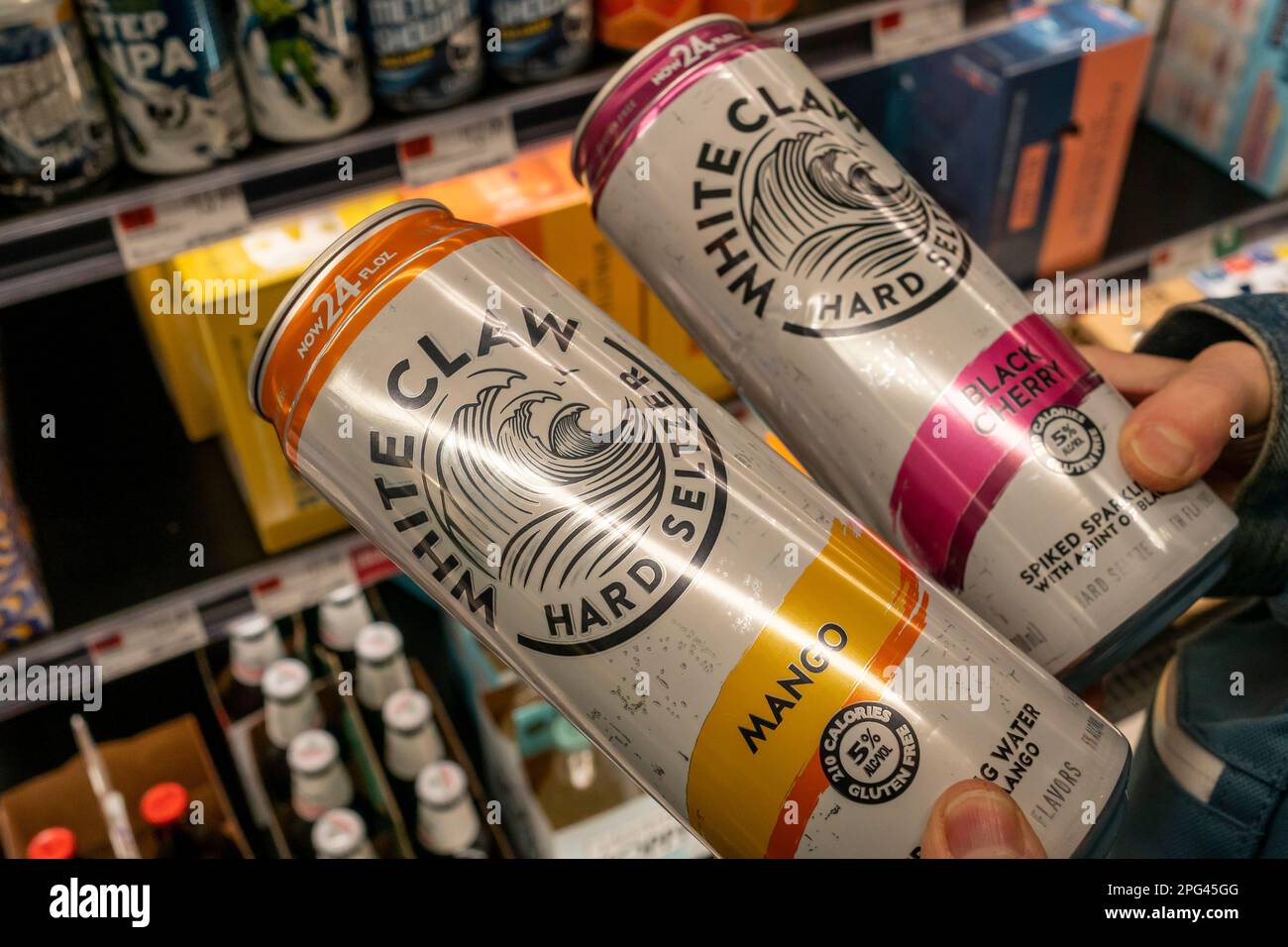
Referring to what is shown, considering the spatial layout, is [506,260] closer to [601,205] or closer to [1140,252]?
[601,205]

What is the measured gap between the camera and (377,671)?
149 cm

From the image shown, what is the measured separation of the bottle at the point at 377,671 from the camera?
1.48 m

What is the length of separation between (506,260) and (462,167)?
0.44 metres

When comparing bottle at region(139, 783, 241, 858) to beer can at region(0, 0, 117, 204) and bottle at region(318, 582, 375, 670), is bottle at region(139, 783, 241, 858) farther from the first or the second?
beer can at region(0, 0, 117, 204)

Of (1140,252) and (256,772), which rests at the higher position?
(1140,252)

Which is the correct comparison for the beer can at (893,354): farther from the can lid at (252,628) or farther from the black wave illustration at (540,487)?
the can lid at (252,628)

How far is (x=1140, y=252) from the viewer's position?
5.68 ft

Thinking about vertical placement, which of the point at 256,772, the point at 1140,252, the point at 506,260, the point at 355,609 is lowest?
the point at 256,772

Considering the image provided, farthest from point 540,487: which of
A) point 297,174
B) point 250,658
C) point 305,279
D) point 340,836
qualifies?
point 250,658

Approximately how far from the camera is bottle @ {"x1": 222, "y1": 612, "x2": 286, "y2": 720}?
1473 millimetres

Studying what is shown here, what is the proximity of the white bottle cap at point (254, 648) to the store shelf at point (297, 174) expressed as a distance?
0.54m

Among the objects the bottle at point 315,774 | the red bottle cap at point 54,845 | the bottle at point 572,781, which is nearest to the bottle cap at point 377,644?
the bottle at point 315,774

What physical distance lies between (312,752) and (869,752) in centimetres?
94

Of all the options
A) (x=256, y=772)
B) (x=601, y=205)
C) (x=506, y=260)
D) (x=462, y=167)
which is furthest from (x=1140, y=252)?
(x=256, y=772)
